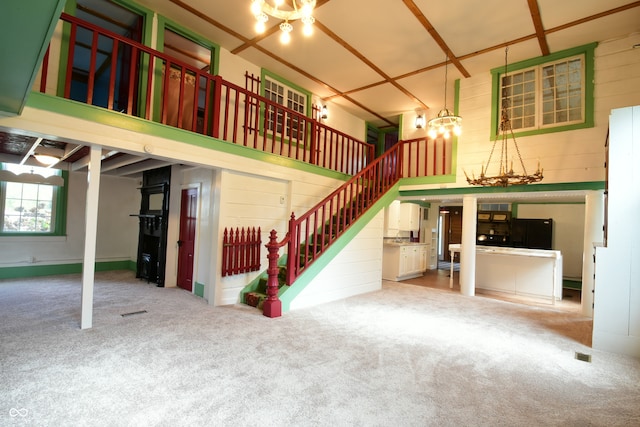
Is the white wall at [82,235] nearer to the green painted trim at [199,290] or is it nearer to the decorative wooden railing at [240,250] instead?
the green painted trim at [199,290]

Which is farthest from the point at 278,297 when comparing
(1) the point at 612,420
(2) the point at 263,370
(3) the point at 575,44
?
(3) the point at 575,44

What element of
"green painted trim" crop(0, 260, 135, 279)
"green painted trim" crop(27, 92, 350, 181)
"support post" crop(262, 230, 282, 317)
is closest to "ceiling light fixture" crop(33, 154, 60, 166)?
"green painted trim" crop(0, 260, 135, 279)

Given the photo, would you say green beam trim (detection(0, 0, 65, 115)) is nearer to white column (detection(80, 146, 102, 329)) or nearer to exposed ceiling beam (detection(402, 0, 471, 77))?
white column (detection(80, 146, 102, 329))

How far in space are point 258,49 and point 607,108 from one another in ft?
20.5

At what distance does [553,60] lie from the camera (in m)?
5.52

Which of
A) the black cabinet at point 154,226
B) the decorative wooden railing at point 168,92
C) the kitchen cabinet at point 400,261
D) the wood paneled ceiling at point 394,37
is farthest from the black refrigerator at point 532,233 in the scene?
the black cabinet at point 154,226

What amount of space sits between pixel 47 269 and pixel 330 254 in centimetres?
644

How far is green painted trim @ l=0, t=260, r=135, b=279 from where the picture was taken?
615cm

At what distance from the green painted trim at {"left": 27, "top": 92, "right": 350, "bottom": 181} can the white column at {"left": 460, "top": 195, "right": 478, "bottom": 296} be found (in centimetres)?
403

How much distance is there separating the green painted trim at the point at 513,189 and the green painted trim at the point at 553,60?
39.1 inches

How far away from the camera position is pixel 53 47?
4.25 m

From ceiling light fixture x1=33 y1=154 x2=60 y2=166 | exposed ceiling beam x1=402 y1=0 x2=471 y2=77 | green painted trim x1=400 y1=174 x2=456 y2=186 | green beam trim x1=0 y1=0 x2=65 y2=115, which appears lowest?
ceiling light fixture x1=33 y1=154 x2=60 y2=166

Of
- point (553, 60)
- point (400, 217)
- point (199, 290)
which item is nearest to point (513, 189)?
point (553, 60)

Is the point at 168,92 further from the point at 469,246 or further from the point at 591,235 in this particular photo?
the point at 591,235
